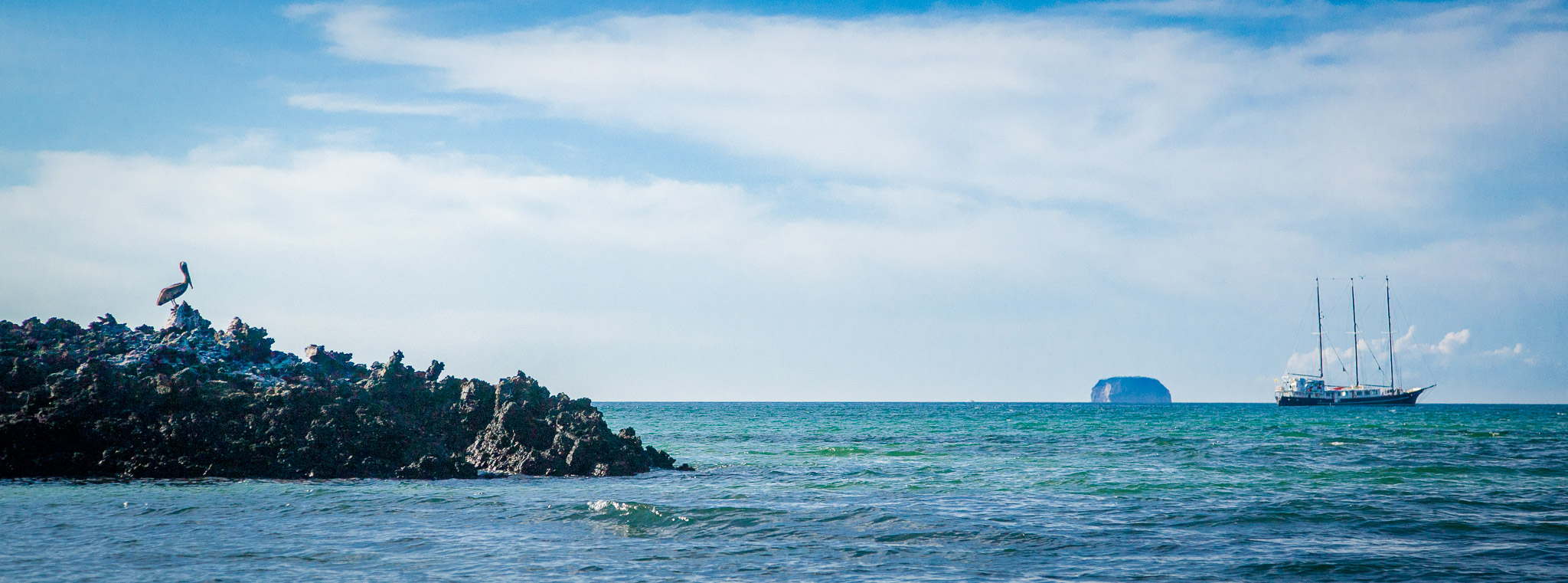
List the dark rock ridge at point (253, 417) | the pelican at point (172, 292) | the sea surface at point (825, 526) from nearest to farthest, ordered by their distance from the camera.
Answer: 1. the sea surface at point (825, 526)
2. the dark rock ridge at point (253, 417)
3. the pelican at point (172, 292)

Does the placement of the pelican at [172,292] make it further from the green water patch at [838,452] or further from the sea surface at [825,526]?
the green water patch at [838,452]

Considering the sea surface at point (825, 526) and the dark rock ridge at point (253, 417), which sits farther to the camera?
the dark rock ridge at point (253, 417)

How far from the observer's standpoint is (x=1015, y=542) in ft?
54.1

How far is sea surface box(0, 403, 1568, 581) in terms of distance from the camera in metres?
14.1

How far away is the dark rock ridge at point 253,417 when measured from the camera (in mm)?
25422

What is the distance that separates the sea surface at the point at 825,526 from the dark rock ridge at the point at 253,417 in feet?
5.11

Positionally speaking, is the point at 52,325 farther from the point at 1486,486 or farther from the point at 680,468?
the point at 1486,486

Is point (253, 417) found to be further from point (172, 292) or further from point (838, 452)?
point (838, 452)

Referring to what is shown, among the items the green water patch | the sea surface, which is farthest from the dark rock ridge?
the green water patch

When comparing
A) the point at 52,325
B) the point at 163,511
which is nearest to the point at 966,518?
the point at 163,511

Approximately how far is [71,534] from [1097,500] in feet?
65.1

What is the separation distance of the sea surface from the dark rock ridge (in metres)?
1.56

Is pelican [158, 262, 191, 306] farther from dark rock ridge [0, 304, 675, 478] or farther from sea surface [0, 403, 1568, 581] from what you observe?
sea surface [0, 403, 1568, 581]

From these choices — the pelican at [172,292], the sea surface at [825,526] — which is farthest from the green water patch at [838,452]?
the pelican at [172,292]
